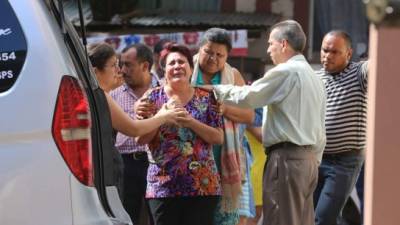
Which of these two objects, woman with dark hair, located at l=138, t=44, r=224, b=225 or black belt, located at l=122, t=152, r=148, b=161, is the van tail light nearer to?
woman with dark hair, located at l=138, t=44, r=224, b=225

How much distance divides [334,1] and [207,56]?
307 inches

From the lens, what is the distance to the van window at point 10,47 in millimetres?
3340

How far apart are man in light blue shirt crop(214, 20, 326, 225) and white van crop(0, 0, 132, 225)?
1.89 metres

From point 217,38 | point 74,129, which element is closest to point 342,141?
point 217,38

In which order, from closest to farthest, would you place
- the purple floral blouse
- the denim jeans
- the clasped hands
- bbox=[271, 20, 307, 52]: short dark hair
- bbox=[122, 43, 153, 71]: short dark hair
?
the clasped hands
the purple floral blouse
bbox=[271, 20, 307, 52]: short dark hair
bbox=[122, 43, 153, 71]: short dark hair
the denim jeans

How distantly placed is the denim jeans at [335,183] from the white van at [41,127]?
3.00 m

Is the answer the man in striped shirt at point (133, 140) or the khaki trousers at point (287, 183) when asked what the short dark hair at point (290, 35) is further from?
the man in striped shirt at point (133, 140)

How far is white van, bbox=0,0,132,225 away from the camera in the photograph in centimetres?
331

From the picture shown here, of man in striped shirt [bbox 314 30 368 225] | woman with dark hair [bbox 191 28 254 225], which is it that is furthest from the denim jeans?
woman with dark hair [bbox 191 28 254 225]

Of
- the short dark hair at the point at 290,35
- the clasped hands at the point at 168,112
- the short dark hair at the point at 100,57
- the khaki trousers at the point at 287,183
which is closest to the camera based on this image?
the clasped hands at the point at 168,112

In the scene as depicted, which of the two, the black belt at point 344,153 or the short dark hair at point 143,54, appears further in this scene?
the black belt at point 344,153

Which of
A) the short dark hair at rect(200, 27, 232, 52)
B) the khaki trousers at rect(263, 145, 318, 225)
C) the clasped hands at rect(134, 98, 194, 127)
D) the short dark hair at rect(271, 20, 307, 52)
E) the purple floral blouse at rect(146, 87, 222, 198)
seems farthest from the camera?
the short dark hair at rect(200, 27, 232, 52)

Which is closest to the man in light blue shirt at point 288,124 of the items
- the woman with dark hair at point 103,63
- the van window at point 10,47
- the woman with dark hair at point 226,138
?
the woman with dark hair at point 226,138

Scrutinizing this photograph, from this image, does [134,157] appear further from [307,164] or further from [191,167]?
[307,164]
